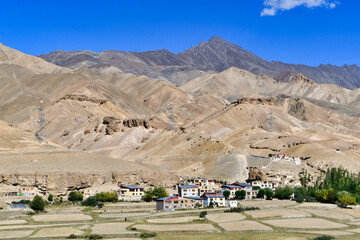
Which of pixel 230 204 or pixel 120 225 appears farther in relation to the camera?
pixel 230 204

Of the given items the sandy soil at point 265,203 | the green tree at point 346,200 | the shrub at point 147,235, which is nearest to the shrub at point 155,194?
the sandy soil at point 265,203

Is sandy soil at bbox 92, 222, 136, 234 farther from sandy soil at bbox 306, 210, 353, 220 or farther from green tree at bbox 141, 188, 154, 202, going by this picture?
sandy soil at bbox 306, 210, 353, 220

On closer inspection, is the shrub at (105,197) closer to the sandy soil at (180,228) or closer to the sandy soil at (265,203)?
the sandy soil at (265,203)

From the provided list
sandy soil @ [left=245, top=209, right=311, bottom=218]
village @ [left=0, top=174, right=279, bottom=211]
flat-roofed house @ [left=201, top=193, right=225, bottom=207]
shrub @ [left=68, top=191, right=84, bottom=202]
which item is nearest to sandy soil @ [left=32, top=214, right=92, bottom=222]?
village @ [left=0, top=174, right=279, bottom=211]

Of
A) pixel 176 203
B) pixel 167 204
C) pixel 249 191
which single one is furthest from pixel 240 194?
pixel 167 204

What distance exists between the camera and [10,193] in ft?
347

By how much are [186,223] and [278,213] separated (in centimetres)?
1605

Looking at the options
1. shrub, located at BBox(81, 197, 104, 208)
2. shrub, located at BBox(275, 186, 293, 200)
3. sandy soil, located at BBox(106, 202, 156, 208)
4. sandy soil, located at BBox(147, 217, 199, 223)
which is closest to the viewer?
sandy soil, located at BBox(147, 217, 199, 223)

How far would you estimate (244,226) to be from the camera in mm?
76375

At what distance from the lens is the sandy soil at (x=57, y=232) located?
7175 centimetres

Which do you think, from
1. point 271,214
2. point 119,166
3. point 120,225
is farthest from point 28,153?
point 271,214

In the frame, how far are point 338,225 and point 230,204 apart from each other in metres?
24.3

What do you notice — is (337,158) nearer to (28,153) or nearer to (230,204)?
(230,204)

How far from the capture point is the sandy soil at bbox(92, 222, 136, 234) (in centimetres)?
7344
